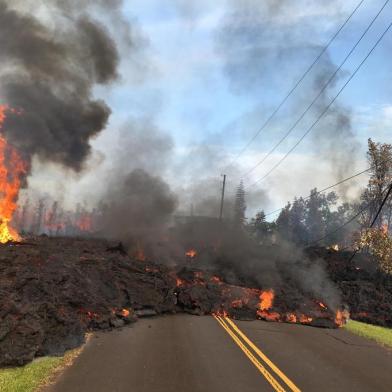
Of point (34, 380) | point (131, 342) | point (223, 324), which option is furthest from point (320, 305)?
point (34, 380)

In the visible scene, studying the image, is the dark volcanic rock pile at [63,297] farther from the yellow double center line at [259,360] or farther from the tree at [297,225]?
the tree at [297,225]

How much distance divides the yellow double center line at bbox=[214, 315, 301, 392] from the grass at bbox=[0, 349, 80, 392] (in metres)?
3.84

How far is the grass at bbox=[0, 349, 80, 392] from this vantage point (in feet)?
22.4

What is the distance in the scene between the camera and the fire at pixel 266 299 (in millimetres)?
17747

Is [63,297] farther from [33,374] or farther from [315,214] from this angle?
[315,214]

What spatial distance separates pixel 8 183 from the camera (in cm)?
2367

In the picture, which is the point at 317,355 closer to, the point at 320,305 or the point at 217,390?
the point at 217,390

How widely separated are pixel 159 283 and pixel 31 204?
13316 cm

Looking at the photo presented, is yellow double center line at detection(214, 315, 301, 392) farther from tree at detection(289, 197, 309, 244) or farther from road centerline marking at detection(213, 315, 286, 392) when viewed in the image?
tree at detection(289, 197, 309, 244)

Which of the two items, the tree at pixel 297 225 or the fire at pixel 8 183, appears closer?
the fire at pixel 8 183

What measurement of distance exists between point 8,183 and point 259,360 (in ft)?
62.7

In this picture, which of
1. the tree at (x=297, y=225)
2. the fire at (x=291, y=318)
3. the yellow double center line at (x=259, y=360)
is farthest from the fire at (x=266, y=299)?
the tree at (x=297, y=225)

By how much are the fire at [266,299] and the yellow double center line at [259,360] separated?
12.0 feet

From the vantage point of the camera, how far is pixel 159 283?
59.8 feet
